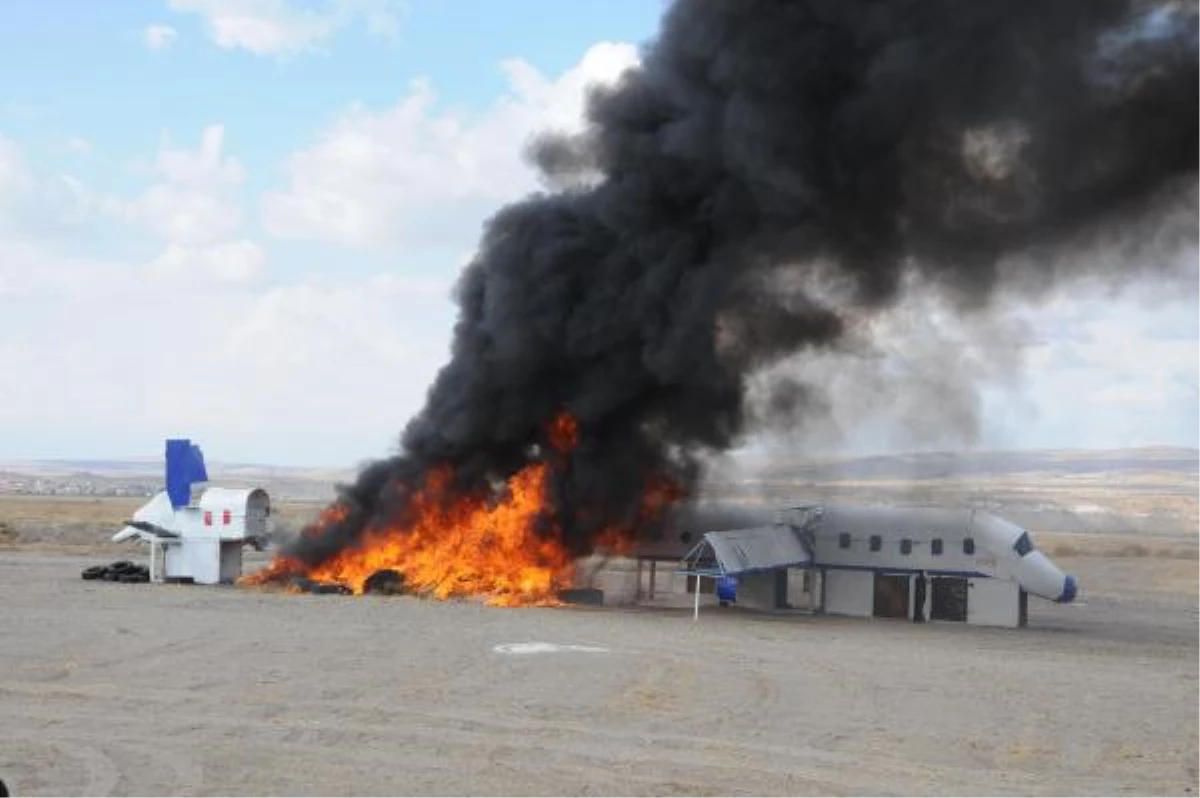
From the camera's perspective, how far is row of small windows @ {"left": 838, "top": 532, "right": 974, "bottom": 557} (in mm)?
41031

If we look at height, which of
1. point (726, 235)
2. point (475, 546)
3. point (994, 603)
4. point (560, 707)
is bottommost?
point (560, 707)

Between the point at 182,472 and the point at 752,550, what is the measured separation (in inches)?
763

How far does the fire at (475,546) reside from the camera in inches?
1718

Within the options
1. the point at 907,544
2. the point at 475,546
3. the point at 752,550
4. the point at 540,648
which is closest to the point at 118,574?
the point at 475,546

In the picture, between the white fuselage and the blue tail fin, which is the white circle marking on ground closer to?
the white fuselage

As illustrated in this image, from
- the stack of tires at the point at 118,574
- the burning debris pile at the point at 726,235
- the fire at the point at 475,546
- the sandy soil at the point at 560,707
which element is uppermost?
the burning debris pile at the point at 726,235

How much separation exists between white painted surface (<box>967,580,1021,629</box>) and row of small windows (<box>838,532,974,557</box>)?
3.88 feet

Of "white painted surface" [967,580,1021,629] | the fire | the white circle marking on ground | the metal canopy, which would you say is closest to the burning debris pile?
the fire

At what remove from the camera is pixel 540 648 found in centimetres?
2933

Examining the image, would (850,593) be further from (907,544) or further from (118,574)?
(118,574)

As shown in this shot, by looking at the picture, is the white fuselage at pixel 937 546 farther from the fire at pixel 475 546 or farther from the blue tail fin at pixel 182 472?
the blue tail fin at pixel 182 472

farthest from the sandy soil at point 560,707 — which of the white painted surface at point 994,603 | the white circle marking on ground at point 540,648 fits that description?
the white painted surface at point 994,603

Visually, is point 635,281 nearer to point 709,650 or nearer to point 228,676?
point 709,650

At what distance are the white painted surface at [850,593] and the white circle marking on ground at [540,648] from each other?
51.3 feet
